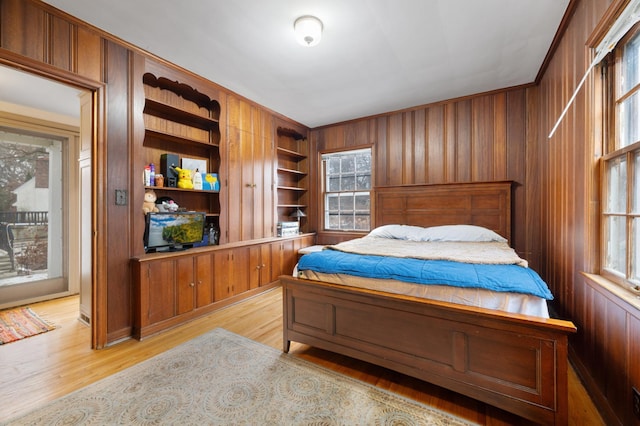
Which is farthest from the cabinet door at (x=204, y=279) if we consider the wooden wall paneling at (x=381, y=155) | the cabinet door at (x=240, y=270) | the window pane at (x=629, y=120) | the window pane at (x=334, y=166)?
the window pane at (x=629, y=120)

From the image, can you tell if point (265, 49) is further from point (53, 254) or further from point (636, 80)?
point (53, 254)

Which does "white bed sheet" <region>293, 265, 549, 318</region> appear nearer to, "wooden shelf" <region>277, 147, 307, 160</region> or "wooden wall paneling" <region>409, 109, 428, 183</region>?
"wooden wall paneling" <region>409, 109, 428, 183</region>

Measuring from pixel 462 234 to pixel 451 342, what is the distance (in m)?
1.87

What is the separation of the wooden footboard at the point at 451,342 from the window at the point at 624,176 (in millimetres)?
562

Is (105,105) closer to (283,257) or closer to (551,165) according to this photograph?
(283,257)

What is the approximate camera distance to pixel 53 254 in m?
3.75

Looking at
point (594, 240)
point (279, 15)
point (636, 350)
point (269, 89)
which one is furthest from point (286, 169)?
point (636, 350)

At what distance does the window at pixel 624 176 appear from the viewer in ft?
4.69

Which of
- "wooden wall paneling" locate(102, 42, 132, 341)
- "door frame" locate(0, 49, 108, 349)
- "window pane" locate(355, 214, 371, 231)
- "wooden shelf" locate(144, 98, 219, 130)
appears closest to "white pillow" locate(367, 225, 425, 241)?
"window pane" locate(355, 214, 371, 231)

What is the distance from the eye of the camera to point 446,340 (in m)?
1.66

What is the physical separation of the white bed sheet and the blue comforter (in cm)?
4

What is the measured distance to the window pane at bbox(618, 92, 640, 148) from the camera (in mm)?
1448

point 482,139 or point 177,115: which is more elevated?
point 177,115

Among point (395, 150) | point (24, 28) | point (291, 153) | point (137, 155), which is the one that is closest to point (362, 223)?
point (395, 150)
